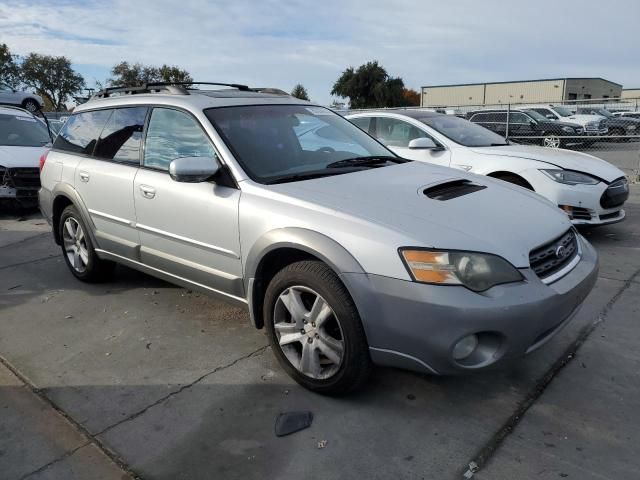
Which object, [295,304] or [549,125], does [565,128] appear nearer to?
[549,125]

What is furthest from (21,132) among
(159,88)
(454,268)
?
(454,268)

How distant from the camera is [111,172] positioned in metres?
4.09

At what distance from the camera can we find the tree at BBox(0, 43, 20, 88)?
53.0 m

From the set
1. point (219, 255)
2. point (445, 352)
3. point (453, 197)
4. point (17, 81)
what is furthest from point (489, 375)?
point (17, 81)

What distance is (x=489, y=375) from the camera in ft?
10.1

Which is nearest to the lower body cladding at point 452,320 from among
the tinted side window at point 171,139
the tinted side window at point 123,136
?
the tinted side window at point 171,139

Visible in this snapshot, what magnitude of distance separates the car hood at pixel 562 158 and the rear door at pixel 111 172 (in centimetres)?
403

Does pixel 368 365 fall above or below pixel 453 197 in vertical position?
below

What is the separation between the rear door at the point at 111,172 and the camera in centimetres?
396

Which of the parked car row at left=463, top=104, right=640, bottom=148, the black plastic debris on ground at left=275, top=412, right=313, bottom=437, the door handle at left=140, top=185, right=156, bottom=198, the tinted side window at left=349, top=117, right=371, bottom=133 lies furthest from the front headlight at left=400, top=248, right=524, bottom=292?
the parked car row at left=463, top=104, right=640, bottom=148

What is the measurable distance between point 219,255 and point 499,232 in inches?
65.6

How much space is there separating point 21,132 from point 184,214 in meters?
7.50

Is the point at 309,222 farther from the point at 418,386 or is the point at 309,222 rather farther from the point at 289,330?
the point at 418,386

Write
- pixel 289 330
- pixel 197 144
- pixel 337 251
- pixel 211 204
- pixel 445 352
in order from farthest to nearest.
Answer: pixel 197 144
pixel 211 204
pixel 289 330
pixel 337 251
pixel 445 352
